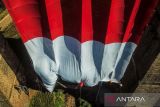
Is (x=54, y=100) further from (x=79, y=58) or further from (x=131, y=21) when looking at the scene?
(x=131, y=21)

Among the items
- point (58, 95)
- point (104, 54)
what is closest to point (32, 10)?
point (104, 54)

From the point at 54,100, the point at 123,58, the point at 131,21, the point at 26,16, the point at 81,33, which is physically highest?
the point at 26,16

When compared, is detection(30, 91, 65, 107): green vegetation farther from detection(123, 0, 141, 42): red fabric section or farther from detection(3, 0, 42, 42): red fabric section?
detection(123, 0, 141, 42): red fabric section

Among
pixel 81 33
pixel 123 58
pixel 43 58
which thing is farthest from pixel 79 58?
pixel 123 58

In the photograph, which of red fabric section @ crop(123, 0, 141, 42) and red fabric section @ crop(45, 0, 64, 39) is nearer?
red fabric section @ crop(123, 0, 141, 42)

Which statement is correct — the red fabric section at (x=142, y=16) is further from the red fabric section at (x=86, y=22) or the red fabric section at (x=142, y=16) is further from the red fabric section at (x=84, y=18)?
the red fabric section at (x=86, y=22)

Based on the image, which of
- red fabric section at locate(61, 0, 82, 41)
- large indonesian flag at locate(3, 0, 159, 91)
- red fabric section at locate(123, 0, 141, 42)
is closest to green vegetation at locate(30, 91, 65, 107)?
large indonesian flag at locate(3, 0, 159, 91)
